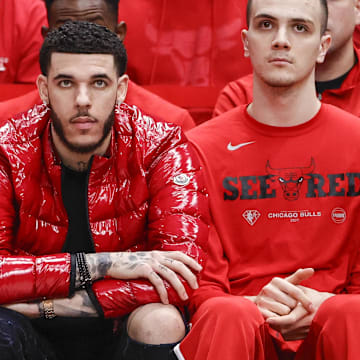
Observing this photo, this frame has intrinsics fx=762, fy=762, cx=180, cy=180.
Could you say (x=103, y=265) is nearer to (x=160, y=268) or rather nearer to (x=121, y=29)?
(x=160, y=268)

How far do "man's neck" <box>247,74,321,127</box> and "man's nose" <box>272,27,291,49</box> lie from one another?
0.36 feet

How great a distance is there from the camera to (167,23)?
3.11 m

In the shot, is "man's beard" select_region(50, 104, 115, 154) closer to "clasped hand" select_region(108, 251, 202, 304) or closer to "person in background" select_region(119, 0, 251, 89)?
"clasped hand" select_region(108, 251, 202, 304)

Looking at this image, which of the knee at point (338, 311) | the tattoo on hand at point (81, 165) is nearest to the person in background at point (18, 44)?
the tattoo on hand at point (81, 165)

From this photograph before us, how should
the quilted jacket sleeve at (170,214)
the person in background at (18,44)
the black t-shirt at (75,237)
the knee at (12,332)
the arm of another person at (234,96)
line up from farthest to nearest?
the person in background at (18,44) < the arm of another person at (234,96) < the black t-shirt at (75,237) < the quilted jacket sleeve at (170,214) < the knee at (12,332)

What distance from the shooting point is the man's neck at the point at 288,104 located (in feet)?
6.82

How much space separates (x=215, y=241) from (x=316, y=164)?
339 mm

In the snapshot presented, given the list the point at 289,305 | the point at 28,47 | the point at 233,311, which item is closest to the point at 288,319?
the point at 289,305

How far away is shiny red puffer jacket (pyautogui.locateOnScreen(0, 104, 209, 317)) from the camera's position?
1895 mm

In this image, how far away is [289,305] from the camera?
1828 millimetres

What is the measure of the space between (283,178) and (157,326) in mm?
565

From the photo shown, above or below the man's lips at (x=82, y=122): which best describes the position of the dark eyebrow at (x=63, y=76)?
above

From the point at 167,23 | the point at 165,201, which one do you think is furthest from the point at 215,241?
the point at 167,23

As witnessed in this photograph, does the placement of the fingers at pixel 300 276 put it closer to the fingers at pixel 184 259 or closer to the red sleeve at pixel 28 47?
the fingers at pixel 184 259
